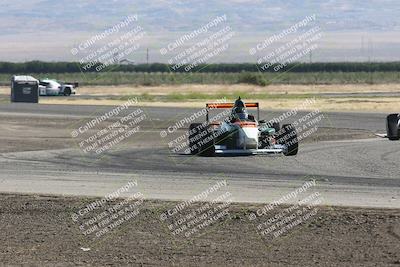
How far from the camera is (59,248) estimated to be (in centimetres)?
1341

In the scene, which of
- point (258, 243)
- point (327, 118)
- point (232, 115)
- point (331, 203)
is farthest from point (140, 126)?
point (258, 243)

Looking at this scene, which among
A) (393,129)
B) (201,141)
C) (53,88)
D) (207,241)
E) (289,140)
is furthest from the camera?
(53,88)

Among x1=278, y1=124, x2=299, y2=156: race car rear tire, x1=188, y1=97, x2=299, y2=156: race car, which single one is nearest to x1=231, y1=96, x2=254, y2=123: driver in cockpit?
x1=188, y1=97, x2=299, y2=156: race car

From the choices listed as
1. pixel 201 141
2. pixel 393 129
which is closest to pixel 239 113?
pixel 201 141

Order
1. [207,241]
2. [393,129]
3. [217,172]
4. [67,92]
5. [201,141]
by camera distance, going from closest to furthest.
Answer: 1. [207,241]
2. [217,172]
3. [393,129]
4. [201,141]
5. [67,92]

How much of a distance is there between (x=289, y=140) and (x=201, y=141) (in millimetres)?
2201

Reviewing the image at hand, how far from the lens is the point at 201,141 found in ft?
82.7

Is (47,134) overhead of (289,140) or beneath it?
beneath

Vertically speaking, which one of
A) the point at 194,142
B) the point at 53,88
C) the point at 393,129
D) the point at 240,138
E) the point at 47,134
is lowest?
the point at 53,88

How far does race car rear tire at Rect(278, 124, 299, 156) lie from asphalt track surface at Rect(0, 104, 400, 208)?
0.23m

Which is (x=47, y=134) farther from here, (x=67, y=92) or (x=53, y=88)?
(x=67, y=92)

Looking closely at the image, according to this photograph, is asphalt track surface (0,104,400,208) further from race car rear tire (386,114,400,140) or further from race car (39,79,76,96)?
race car (39,79,76,96)

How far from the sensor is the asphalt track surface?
61.2 ft

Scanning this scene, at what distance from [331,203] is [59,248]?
18.2 feet
